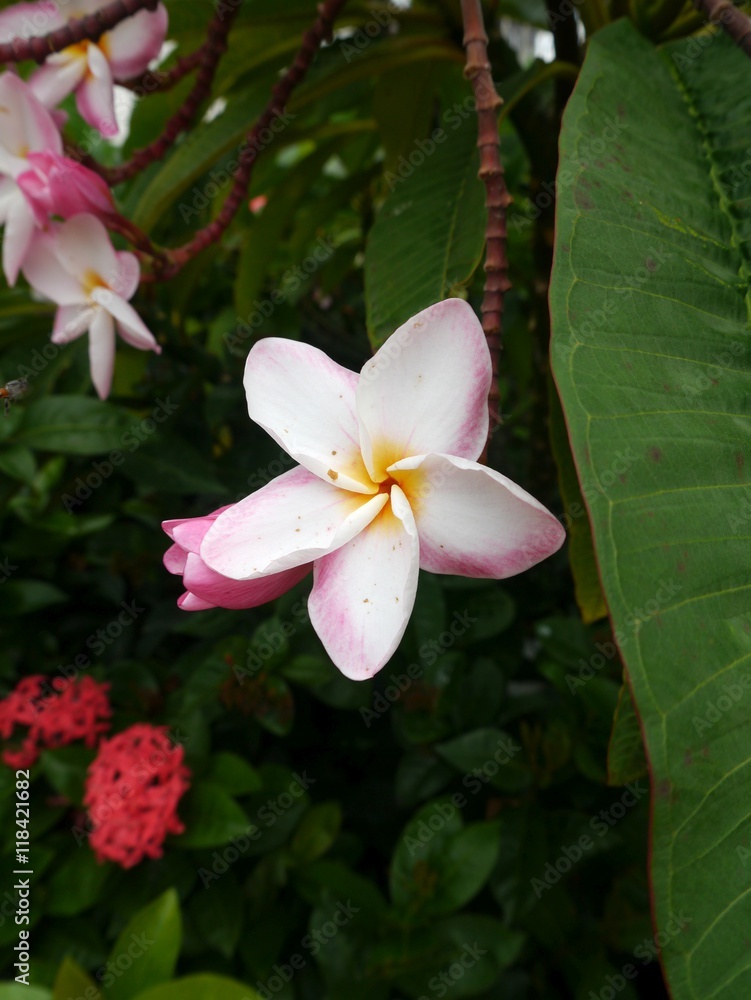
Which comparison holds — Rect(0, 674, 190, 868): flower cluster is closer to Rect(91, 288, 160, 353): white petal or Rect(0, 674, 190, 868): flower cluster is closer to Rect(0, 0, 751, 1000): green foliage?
Rect(0, 0, 751, 1000): green foliage

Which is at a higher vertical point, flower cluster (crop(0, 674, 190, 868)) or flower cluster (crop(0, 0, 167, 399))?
flower cluster (crop(0, 0, 167, 399))

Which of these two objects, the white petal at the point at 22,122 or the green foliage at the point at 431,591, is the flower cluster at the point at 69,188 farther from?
the green foliage at the point at 431,591

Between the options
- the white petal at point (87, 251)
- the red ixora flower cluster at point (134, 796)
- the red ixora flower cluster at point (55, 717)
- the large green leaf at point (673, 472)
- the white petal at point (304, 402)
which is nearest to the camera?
the large green leaf at point (673, 472)

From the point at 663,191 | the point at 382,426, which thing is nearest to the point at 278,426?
the point at 382,426

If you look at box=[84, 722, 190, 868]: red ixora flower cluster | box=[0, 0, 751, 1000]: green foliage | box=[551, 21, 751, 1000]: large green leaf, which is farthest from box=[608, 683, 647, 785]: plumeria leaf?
box=[84, 722, 190, 868]: red ixora flower cluster

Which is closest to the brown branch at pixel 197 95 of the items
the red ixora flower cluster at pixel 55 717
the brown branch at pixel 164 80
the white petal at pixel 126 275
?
the brown branch at pixel 164 80

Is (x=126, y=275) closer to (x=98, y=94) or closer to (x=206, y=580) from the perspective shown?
(x=98, y=94)

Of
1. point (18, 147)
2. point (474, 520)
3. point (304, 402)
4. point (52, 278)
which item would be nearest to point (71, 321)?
point (52, 278)
